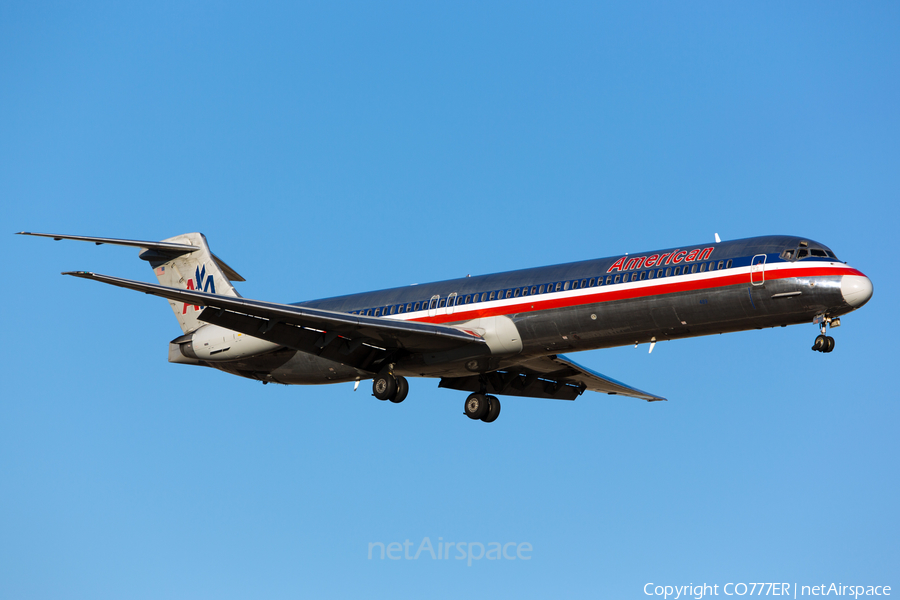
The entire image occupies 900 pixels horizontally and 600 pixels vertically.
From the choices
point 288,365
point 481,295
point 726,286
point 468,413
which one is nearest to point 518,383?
point 468,413

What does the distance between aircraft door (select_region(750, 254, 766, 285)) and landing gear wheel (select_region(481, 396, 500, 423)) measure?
34.2 feet

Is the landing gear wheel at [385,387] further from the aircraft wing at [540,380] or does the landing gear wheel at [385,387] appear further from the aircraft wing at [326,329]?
the aircraft wing at [540,380]

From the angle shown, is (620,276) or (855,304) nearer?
(855,304)

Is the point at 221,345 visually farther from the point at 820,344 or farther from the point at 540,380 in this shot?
the point at 820,344

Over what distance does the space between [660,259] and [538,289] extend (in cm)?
345

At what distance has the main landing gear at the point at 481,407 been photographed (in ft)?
105

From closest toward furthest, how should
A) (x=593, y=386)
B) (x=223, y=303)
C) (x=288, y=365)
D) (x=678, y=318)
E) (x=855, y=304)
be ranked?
(x=855, y=304)
(x=678, y=318)
(x=223, y=303)
(x=288, y=365)
(x=593, y=386)

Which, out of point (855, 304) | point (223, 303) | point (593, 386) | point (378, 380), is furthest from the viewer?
point (593, 386)

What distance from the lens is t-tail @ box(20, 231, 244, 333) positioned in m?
34.2

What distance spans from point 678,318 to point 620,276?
189 centimetres

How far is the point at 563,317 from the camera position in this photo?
87.7 feet

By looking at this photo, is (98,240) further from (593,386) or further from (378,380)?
(593,386)

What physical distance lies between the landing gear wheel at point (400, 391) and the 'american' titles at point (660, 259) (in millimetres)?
7033

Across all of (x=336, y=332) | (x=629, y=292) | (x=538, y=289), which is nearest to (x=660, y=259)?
(x=629, y=292)
